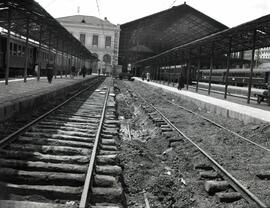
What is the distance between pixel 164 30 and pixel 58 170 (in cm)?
5811

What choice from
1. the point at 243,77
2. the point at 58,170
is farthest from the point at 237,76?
the point at 58,170

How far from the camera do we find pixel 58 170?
6.00m

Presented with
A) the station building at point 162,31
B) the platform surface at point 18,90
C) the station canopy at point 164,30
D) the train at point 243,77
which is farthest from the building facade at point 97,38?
the platform surface at point 18,90

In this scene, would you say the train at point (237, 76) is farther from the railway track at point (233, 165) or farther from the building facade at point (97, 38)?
the building facade at point (97, 38)

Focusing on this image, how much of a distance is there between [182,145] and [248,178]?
3.03 meters

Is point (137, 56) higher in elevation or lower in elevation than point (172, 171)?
higher

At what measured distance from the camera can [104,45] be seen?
92.7 meters

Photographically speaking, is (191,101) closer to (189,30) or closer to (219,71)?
(219,71)

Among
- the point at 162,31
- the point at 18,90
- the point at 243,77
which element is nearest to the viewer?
the point at 18,90

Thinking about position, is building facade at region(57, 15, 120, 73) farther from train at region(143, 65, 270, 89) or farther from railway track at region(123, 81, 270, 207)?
railway track at region(123, 81, 270, 207)

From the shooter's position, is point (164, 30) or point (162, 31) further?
point (162, 31)

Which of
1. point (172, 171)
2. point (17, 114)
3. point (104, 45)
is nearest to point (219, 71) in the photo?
point (17, 114)

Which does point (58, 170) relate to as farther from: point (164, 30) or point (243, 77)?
point (164, 30)

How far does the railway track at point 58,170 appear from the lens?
16.0 ft
